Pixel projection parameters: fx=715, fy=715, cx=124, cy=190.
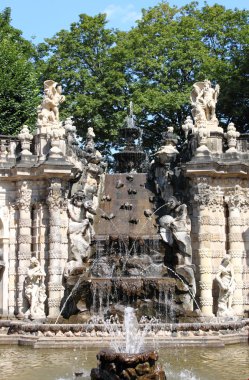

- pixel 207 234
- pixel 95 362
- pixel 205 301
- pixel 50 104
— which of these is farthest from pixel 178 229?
pixel 95 362

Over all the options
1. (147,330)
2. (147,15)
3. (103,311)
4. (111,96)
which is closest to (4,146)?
(103,311)

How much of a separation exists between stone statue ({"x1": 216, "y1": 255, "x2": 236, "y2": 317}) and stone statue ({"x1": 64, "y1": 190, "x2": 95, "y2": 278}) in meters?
4.85

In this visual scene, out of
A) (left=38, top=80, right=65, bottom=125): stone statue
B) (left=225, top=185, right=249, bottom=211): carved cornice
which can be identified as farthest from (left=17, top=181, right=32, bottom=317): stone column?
(left=225, top=185, right=249, bottom=211): carved cornice

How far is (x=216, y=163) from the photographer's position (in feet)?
84.2

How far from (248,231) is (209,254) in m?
1.81

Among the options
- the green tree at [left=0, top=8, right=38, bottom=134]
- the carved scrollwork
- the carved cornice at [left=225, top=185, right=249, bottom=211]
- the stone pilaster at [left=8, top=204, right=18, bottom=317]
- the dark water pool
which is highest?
the green tree at [left=0, top=8, right=38, bottom=134]

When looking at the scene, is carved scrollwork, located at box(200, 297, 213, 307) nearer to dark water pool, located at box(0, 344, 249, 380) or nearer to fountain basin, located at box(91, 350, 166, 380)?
dark water pool, located at box(0, 344, 249, 380)

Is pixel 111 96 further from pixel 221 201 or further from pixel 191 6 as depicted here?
pixel 221 201

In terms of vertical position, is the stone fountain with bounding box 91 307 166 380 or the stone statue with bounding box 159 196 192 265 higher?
the stone statue with bounding box 159 196 192 265

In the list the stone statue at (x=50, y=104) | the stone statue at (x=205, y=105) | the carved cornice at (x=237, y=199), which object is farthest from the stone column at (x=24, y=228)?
the carved cornice at (x=237, y=199)

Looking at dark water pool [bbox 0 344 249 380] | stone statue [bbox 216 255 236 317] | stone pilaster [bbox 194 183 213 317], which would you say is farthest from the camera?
stone pilaster [bbox 194 183 213 317]

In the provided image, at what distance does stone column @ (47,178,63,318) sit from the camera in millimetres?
25234

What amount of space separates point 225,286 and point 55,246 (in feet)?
20.2

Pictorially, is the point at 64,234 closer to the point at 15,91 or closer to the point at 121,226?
the point at 121,226
